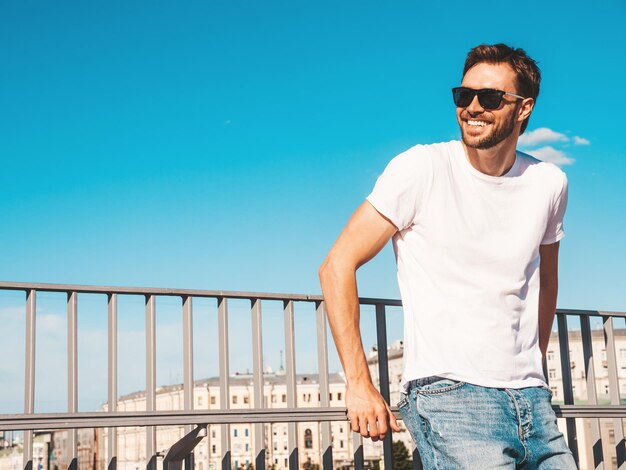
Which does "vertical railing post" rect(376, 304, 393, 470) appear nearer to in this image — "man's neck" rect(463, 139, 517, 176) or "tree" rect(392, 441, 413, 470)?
"man's neck" rect(463, 139, 517, 176)

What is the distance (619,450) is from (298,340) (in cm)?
176

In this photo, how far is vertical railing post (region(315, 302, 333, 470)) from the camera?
3.37 metres

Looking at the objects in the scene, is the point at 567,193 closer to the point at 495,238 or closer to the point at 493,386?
the point at 495,238

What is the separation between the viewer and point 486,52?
238cm

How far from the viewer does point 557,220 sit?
255 centimetres

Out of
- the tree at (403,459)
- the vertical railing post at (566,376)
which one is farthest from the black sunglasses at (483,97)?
the tree at (403,459)

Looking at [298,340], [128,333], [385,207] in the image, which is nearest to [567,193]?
[385,207]

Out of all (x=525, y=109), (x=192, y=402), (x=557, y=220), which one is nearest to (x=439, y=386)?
(x=557, y=220)

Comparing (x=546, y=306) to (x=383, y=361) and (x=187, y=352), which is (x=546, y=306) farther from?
(x=187, y=352)

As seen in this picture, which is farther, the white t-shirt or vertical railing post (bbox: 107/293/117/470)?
vertical railing post (bbox: 107/293/117/470)

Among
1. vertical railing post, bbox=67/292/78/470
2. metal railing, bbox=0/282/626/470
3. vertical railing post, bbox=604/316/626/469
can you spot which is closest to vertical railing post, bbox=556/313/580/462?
metal railing, bbox=0/282/626/470

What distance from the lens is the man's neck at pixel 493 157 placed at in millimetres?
2293

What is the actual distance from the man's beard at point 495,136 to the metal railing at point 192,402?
0.87 metres

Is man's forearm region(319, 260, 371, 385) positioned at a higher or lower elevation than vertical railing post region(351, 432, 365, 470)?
higher
